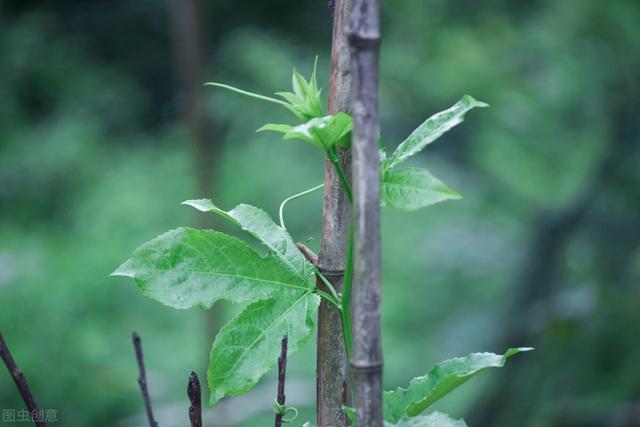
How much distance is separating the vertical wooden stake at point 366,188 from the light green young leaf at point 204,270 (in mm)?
91

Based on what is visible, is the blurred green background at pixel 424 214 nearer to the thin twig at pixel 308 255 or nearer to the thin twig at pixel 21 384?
the thin twig at pixel 308 255

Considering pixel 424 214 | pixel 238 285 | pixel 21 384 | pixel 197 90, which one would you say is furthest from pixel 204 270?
pixel 424 214

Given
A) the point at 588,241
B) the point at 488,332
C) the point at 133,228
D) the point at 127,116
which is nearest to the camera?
the point at 588,241

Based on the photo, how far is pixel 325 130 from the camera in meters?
0.38

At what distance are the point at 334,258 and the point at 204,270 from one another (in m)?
0.08

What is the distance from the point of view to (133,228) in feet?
11.2

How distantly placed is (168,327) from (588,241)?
1720 millimetres

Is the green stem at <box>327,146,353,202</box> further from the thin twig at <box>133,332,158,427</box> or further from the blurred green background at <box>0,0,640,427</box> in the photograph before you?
the blurred green background at <box>0,0,640,427</box>

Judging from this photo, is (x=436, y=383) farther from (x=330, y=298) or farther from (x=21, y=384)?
(x=21, y=384)

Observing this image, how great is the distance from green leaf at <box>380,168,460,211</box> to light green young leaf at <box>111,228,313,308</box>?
0.30 feet

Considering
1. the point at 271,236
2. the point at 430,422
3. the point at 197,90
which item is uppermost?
the point at 197,90

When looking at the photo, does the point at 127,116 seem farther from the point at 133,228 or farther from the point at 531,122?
the point at 531,122

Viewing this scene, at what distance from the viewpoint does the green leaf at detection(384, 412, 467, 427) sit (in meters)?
0.40

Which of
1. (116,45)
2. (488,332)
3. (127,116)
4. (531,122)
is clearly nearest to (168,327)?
(488,332)
